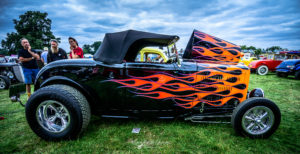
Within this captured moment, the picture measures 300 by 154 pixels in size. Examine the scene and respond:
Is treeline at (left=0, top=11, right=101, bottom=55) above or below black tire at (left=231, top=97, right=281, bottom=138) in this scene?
above

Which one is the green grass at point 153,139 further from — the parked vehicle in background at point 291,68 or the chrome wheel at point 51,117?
the parked vehicle in background at point 291,68

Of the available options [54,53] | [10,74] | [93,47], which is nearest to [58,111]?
[54,53]

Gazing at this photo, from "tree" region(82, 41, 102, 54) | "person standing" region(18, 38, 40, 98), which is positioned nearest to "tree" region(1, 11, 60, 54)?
"tree" region(82, 41, 102, 54)

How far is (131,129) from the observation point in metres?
2.52

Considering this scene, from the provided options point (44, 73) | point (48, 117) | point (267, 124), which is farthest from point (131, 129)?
point (267, 124)

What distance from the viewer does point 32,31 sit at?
38.4m

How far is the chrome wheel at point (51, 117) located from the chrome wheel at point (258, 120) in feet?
9.94

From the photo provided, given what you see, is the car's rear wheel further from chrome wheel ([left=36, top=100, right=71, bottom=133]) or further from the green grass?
chrome wheel ([left=36, top=100, right=71, bottom=133])

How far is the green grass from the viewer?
1.96 meters

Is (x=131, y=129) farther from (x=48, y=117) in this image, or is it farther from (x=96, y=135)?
(x=48, y=117)

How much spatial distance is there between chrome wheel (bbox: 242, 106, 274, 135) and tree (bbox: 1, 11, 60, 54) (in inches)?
1798

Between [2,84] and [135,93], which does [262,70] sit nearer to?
[135,93]

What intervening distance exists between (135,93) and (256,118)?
7.08 feet

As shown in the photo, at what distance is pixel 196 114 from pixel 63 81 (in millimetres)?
2599
